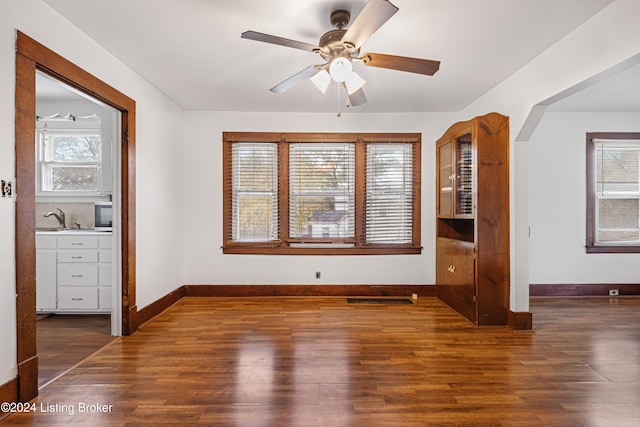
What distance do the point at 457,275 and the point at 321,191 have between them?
6.83ft

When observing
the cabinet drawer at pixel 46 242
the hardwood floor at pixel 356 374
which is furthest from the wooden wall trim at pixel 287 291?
the cabinet drawer at pixel 46 242

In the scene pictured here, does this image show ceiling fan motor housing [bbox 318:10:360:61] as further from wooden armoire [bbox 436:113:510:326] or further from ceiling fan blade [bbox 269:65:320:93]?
wooden armoire [bbox 436:113:510:326]

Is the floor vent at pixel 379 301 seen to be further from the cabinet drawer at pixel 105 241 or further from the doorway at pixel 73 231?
the cabinet drawer at pixel 105 241

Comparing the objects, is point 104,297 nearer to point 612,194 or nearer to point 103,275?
point 103,275

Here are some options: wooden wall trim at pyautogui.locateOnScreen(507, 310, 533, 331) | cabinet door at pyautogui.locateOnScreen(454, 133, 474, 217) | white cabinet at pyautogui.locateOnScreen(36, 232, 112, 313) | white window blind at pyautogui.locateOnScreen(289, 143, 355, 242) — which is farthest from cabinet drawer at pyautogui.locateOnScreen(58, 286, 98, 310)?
wooden wall trim at pyautogui.locateOnScreen(507, 310, 533, 331)

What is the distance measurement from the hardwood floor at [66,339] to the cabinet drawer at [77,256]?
2.22ft

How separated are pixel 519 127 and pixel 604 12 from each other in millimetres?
1143

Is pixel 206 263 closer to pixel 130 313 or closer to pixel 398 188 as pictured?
pixel 130 313

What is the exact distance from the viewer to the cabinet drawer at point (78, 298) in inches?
145

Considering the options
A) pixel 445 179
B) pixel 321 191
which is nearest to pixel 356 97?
pixel 321 191

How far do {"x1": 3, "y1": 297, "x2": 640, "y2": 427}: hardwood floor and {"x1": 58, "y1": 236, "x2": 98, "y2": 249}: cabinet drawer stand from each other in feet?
3.72

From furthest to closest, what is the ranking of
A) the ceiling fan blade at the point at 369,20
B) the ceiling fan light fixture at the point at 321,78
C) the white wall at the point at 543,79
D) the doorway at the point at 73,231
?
the doorway at the point at 73,231 < the ceiling fan light fixture at the point at 321,78 < the white wall at the point at 543,79 < the ceiling fan blade at the point at 369,20

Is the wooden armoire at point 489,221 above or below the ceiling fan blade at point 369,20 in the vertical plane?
below

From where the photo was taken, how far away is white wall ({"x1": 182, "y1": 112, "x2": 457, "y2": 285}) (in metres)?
4.64
